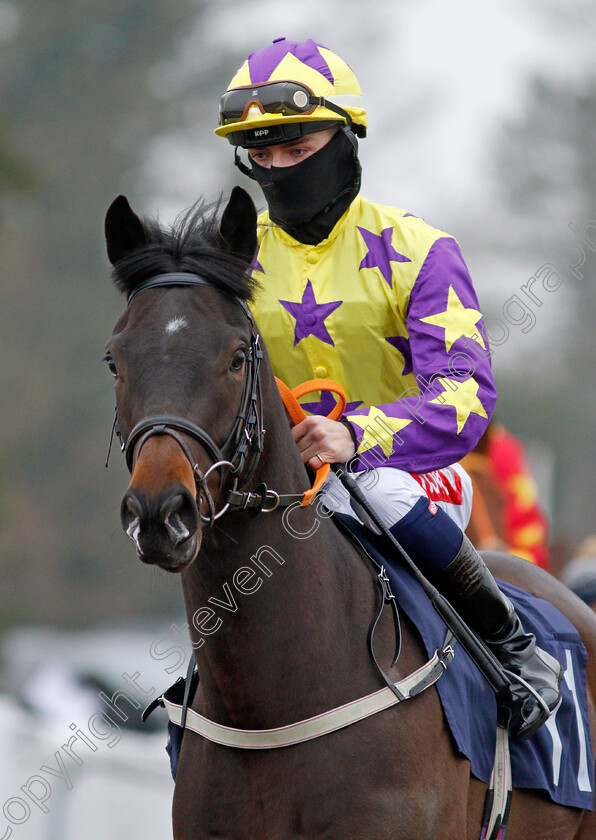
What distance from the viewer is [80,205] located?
59.4 ft

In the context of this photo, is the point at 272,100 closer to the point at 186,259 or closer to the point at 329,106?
the point at 329,106

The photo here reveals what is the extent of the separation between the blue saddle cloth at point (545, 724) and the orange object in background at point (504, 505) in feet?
11.4

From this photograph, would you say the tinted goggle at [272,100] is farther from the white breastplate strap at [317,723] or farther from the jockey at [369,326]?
the white breastplate strap at [317,723]

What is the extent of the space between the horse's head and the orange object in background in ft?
16.0

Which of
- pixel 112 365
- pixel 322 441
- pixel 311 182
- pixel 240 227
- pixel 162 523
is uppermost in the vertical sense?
pixel 311 182

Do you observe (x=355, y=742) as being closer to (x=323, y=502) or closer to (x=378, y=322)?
(x=323, y=502)

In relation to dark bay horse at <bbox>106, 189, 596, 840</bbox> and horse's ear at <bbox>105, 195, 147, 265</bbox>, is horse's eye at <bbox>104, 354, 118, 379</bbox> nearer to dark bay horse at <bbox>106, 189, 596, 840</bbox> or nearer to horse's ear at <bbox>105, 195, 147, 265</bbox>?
dark bay horse at <bbox>106, 189, 596, 840</bbox>

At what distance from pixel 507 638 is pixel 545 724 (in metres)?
0.37

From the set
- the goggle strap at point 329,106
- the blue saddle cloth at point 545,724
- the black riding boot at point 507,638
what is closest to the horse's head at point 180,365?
the goggle strap at point 329,106

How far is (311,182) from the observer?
344 centimetres

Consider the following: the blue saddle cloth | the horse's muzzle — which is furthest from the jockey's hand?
the horse's muzzle

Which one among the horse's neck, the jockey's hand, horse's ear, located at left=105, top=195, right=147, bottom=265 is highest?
horse's ear, located at left=105, top=195, right=147, bottom=265

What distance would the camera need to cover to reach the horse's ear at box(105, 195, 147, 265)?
2.82m

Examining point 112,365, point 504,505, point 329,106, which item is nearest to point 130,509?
point 112,365
